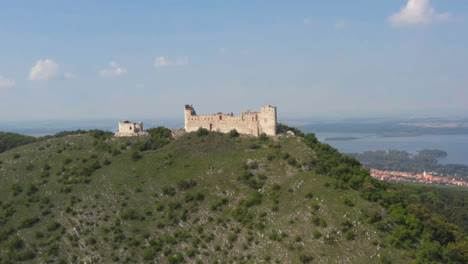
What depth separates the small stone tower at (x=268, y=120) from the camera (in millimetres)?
49469

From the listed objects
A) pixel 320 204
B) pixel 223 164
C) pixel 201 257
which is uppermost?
pixel 223 164

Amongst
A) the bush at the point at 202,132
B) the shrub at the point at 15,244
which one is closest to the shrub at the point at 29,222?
the shrub at the point at 15,244

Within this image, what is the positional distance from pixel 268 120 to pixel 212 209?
55.6 feet

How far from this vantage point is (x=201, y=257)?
33.1m

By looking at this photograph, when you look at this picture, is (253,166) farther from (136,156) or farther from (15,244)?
(15,244)

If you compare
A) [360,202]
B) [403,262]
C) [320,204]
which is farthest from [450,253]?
[320,204]

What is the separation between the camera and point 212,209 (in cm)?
3853

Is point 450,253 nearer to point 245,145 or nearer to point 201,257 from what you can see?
point 201,257

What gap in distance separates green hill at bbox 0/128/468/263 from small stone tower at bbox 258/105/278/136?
1.86 m

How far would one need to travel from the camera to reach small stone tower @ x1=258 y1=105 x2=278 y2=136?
49.5 meters

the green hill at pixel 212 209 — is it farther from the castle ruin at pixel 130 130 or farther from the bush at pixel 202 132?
the castle ruin at pixel 130 130

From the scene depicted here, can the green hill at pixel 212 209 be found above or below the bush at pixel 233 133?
below

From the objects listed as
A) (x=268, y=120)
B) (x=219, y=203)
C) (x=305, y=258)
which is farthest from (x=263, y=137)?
(x=305, y=258)

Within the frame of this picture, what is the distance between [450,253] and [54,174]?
1815 inches
